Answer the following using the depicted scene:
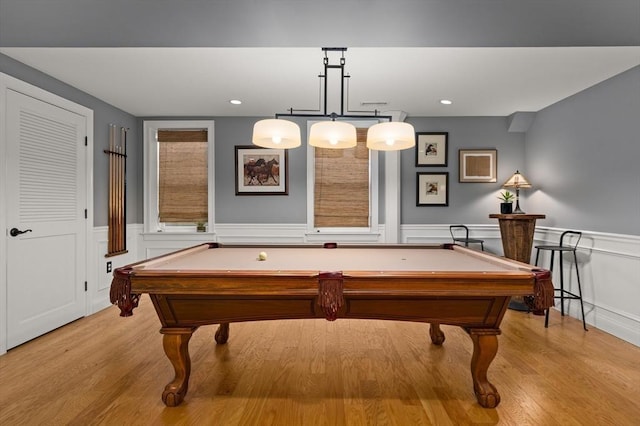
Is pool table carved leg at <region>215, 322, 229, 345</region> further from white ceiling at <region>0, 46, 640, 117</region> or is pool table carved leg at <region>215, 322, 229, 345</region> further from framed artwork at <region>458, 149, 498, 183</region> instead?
framed artwork at <region>458, 149, 498, 183</region>

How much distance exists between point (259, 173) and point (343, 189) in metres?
1.13

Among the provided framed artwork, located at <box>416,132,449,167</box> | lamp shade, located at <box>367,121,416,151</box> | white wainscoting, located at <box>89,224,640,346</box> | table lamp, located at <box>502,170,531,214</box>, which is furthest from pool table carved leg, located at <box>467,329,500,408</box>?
framed artwork, located at <box>416,132,449,167</box>

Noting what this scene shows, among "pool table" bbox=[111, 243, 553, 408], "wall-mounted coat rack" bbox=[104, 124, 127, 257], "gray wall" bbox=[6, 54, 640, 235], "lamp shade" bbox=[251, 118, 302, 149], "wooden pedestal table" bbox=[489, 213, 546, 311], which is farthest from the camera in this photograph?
"wall-mounted coat rack" bbox=[104, 124, 127, 257]

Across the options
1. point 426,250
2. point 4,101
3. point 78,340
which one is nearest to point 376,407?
point 426,250

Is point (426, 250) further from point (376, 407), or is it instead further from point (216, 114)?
point (216, 114)

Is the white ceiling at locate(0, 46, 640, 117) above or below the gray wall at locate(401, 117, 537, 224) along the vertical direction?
above

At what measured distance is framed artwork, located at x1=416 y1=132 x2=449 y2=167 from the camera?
466cm

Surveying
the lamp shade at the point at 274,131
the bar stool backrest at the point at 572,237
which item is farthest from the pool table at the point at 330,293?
the bar stool backrest at the point at 572,237

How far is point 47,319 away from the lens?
3.22 metres

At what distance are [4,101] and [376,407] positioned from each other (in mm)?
3559

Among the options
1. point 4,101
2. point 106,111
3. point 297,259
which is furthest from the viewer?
point 106,111

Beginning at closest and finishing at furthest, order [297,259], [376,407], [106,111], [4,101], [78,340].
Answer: [376,407], [297,259], [4,101], [78,340], [106,111]

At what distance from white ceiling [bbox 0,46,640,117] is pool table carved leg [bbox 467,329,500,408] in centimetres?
210

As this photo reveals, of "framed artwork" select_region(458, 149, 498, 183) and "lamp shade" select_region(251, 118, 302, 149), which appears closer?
"lamp shade" select_region(251, 118, 302, 149)
